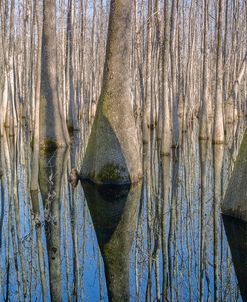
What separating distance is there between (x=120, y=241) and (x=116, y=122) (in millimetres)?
3841

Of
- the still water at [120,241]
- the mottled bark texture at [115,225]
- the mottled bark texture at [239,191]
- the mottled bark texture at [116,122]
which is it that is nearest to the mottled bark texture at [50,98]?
the still water at [120,241]

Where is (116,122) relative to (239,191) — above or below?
above

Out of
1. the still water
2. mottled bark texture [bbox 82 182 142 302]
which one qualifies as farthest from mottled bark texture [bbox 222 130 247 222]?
mottled bark texture [bbox 82 182 142 302]

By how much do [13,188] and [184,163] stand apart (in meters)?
4.51

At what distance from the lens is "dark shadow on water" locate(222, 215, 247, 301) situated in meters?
5.02

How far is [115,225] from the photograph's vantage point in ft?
23.0

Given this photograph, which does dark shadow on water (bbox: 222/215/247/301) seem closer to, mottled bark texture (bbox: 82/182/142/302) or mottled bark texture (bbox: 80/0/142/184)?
mottled bark texture (bbox: 82/182/142/302)

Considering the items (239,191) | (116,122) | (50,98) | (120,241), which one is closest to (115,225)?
(120,241)

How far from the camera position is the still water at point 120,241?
493cm

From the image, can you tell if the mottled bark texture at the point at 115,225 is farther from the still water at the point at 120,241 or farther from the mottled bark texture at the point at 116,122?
the mottled bark texture at the point at 116,122

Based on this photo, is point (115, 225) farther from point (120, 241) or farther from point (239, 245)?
point (239, 245)

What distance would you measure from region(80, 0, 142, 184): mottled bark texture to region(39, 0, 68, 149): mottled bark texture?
16.5ft

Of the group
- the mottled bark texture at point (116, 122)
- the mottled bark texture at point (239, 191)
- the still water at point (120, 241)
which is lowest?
the still water at point (120, 241)

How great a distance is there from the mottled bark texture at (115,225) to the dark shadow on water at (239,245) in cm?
110
